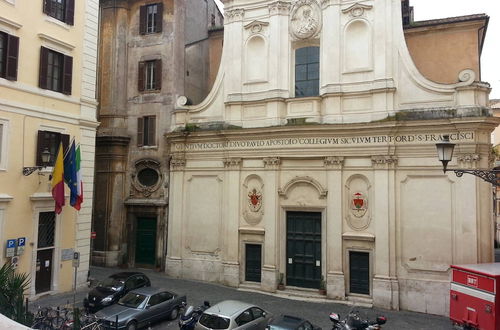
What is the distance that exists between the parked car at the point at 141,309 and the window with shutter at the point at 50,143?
6.77 meters

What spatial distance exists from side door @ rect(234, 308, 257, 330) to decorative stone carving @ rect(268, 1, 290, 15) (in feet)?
46.8

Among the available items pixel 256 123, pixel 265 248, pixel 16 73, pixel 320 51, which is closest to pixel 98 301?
pixel 265 248

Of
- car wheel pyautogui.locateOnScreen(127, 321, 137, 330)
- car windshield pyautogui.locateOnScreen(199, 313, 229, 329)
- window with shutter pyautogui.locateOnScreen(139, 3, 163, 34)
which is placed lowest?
car wheel pyautogui.locateOnScreen(127, 321, 137, 330)

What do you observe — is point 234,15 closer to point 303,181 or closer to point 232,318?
point 303,181

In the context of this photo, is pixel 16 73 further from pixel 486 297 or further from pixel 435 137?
pixel 486 297

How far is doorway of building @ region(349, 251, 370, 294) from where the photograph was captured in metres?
18.2

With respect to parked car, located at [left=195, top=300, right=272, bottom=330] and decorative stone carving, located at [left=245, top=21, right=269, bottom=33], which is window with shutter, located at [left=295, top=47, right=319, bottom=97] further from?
parked car, located at [left=195, top=300, right=272, bottom=330]

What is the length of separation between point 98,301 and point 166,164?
923 cm

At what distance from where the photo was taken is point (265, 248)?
65.2 feet

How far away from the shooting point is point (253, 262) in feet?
67.0

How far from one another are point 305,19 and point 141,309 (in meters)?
14.9

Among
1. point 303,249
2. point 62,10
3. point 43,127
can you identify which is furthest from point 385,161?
point 62,10

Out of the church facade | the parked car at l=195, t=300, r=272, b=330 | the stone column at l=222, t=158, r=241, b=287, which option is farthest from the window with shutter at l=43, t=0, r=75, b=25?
the parked car at l=195, t=300, r=272, b=330

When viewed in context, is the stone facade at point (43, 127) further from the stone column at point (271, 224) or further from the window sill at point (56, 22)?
the stone column at point (271, 224)
